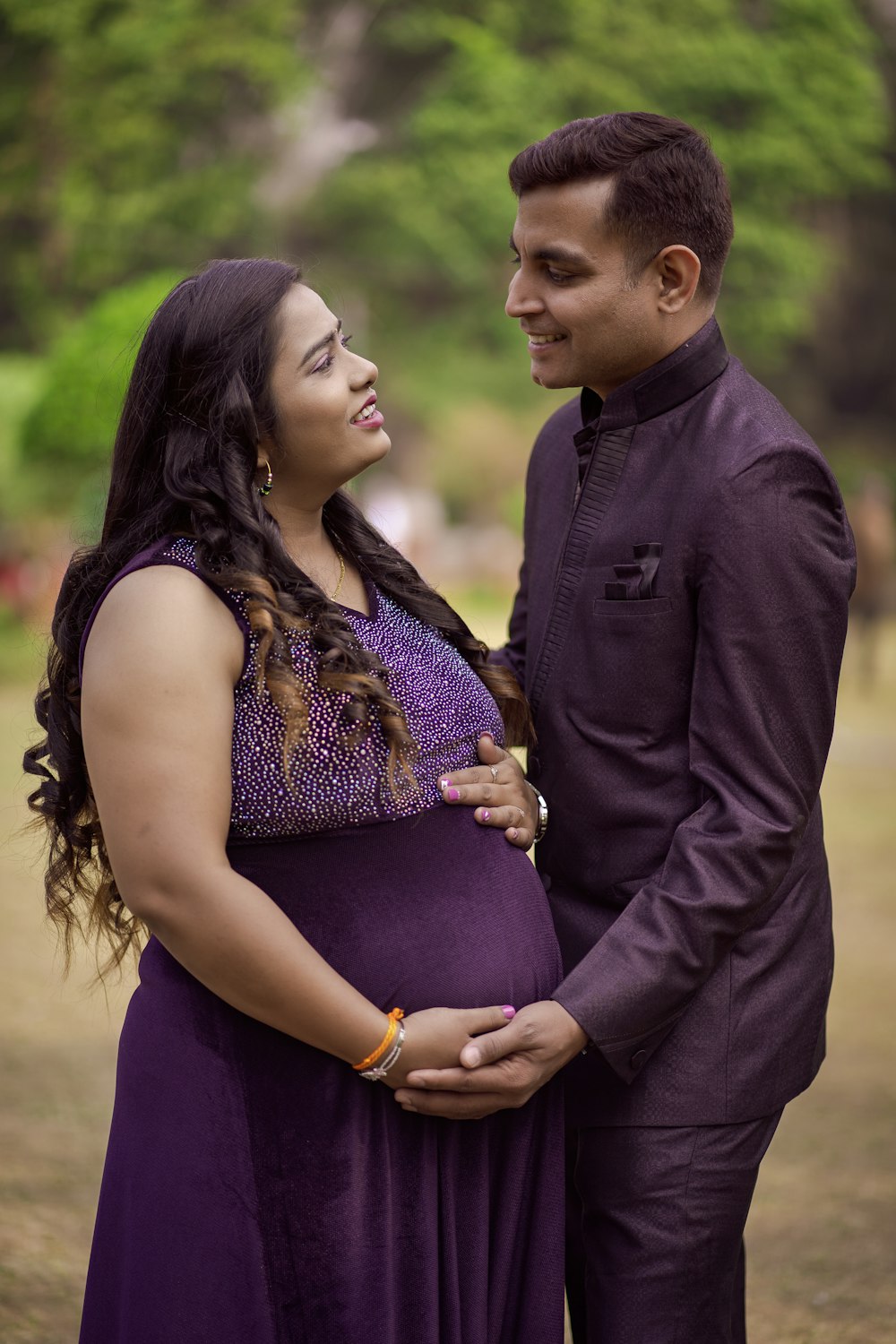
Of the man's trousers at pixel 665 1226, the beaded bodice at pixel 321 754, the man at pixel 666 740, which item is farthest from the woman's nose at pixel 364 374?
the man's trousers at pixel 665 1226

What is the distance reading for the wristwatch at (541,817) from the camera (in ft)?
7.45

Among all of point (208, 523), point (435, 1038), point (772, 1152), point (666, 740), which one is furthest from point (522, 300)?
point (772, 1152)

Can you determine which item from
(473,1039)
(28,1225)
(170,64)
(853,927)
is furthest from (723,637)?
(170,64)

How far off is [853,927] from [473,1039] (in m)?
5.43

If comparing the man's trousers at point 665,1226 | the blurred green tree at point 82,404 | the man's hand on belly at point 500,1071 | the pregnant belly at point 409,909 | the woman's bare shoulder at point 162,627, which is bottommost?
the man's trousers at point 665,1226

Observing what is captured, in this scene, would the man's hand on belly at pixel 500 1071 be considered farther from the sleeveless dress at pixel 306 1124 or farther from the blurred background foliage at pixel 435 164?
the blurred background foliage at pixel 435 164

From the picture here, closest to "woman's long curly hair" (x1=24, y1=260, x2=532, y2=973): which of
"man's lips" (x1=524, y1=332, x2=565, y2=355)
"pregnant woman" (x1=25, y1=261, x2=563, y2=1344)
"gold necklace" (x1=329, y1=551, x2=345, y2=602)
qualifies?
"pregnant woman" (x1=25, y1=261, x2=563, y2=1344)

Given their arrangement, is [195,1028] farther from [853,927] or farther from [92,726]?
[853,927]

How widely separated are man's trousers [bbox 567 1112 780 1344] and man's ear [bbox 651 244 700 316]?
126 cm

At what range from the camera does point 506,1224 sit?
2.11 meters

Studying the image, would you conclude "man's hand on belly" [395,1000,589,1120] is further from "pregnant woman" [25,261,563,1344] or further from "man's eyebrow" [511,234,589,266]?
"man's eyebrow" [511,234,589,266]

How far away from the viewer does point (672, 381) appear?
2.19 m

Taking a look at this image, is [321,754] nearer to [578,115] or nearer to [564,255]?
[564,255]

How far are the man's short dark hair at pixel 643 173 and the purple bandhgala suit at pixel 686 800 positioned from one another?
0.18 metres
